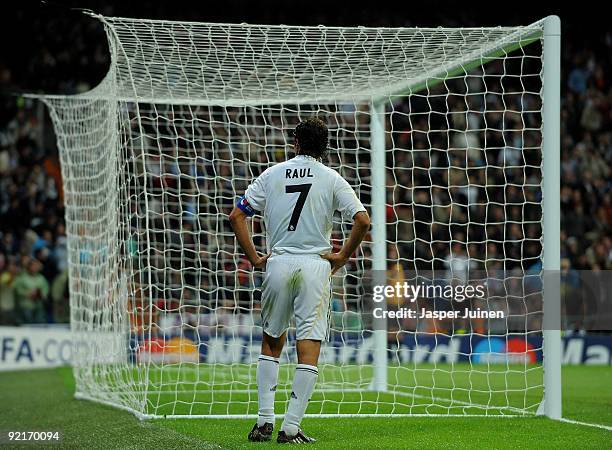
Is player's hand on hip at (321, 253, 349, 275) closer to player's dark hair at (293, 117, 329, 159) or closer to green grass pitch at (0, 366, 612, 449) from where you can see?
player's dark hair at (293, 117, 329, 159)

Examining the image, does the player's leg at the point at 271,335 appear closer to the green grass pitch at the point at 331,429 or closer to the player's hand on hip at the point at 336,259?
the green grass pitch at the point at 331,429

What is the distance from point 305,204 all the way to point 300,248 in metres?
0.28

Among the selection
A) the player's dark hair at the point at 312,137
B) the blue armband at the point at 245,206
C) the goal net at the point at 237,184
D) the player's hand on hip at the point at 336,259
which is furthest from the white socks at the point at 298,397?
the goal net at the point at 237,184

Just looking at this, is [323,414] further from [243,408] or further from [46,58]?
[46,58]

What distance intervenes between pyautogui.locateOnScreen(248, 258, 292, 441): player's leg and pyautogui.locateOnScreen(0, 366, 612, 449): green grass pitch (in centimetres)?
19

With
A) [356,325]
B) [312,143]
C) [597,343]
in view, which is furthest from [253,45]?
[597,343]

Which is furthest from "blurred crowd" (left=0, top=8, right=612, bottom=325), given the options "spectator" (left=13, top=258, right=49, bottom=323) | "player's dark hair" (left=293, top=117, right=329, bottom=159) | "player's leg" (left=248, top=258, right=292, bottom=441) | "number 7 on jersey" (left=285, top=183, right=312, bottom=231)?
"player's leg" (left=248, top=258, right=292, bottom=441)

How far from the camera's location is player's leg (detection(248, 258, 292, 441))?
238 inches

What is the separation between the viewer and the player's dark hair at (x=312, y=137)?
6.13m

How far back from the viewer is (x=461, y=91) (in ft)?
62.1

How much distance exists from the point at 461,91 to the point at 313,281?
1357 centimetres

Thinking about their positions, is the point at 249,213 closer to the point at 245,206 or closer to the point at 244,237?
the point at 245,206

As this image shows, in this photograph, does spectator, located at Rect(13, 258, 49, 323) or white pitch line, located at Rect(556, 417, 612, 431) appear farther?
spectator, located at Rect(13, 258, 49, 323)

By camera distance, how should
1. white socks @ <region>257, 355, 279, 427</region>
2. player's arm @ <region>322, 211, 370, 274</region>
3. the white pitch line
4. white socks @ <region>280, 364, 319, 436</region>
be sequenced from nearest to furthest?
white socks @ <region>280, 364, 319, 436</region> → player's arm @ <region>322, 211, 370, 274</region> → white socks @ <region>257, 355, 279, 427</region> → the white pitch line
